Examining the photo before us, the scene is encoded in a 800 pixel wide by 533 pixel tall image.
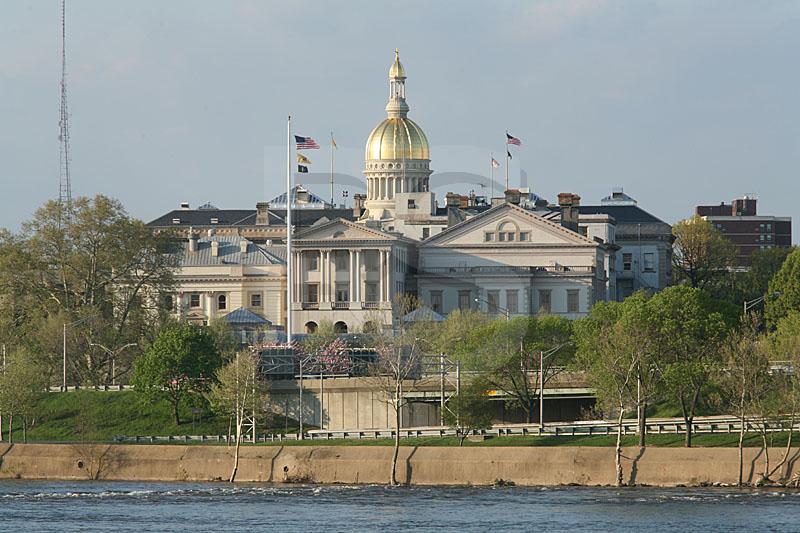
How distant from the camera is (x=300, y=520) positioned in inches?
4023

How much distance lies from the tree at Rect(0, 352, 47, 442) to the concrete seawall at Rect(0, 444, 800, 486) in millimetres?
6415

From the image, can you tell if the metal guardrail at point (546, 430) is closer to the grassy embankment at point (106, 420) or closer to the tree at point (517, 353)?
the grassy embankment at point (106, 420)

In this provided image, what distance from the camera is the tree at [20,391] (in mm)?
134750

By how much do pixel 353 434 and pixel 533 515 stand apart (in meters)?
28.6

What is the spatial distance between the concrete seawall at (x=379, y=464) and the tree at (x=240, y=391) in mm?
3458

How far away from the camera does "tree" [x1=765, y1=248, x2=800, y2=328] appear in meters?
167

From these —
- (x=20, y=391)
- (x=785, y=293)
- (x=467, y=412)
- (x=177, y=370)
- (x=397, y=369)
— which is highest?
(x=785, y=293)

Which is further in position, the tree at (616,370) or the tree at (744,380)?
the tree at (616,370)

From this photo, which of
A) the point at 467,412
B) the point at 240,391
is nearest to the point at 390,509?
the point at 467,412

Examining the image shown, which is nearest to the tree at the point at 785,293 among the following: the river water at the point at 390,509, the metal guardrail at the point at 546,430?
the metal guardrail at the point at 546,430

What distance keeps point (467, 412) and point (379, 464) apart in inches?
258

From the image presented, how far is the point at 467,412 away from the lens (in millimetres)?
123688

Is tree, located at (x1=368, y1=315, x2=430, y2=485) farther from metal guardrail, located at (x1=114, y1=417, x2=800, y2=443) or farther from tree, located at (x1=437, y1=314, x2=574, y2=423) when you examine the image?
tree, located at (x1=437, y1=314, x2=574, y2=423)

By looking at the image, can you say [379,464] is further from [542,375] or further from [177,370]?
[177,370]
